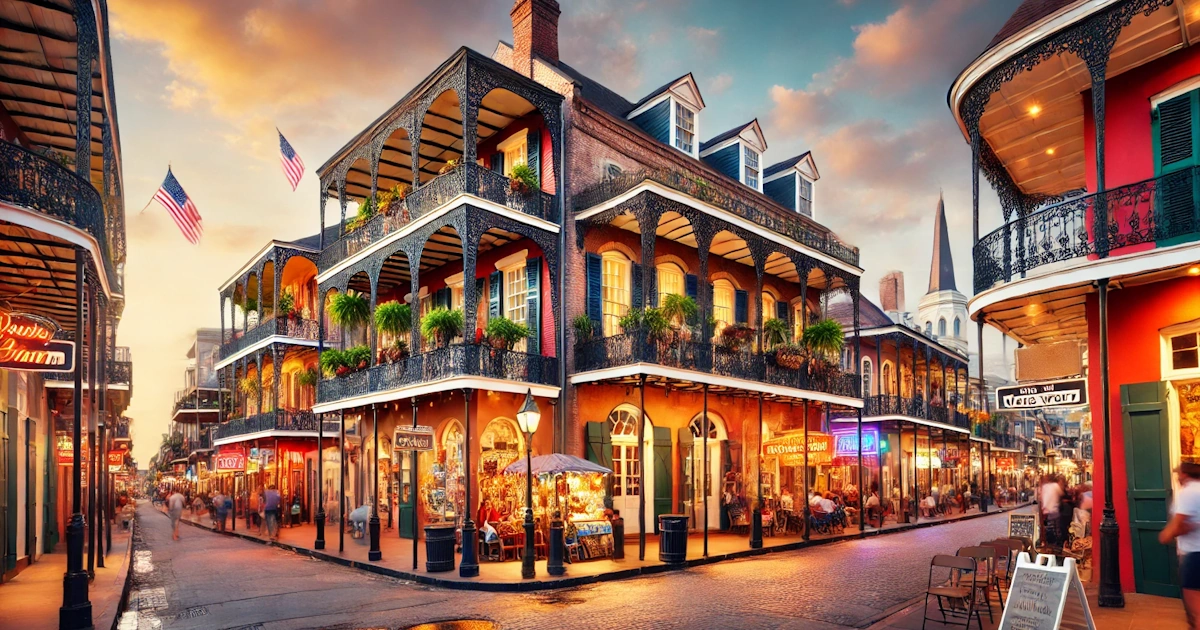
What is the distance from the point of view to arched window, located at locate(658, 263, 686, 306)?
22.2 m

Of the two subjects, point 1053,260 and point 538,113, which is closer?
point 1053,260

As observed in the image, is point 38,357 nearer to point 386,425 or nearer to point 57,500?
point 386,425

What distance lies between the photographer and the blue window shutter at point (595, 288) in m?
20.0

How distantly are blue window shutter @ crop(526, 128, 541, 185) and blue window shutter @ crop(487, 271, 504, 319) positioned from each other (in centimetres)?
280

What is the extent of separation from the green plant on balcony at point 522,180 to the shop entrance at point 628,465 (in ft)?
19.1

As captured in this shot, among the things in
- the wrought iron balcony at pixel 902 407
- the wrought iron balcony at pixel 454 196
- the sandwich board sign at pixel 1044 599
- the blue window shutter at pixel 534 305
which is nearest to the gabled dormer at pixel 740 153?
the wrought iron balcony at pixel 454 196

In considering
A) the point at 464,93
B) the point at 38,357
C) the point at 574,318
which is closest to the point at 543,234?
the point at 574,318

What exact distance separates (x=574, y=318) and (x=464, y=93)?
5683 millimetres

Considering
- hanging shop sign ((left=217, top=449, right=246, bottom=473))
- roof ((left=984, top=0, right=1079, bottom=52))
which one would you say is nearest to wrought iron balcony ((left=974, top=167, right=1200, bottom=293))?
roof ((left=984, top=0, right=1079, bottom=52))

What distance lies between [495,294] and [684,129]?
780 cm

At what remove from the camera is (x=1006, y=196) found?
14.5m

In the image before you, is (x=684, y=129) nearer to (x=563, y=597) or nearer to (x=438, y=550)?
(x=438, y=550)

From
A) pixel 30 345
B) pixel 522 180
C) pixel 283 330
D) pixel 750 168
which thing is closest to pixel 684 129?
pixel 750 168

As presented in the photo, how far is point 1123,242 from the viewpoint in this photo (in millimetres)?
9836
